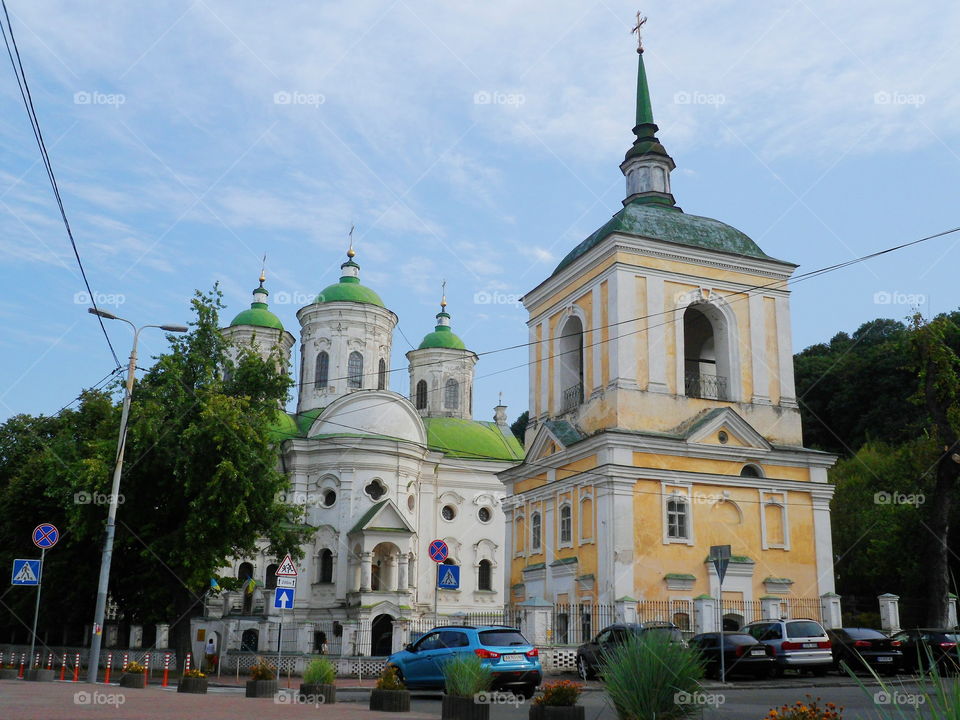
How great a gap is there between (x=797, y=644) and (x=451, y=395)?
39722 mm

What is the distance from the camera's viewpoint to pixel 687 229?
29859 millimetres

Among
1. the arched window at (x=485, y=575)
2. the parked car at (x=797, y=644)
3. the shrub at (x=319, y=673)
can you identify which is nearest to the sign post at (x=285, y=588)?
the shrub at (x=319, y=673)

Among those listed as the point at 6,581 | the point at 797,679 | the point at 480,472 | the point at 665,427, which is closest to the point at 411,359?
the point at 480,472

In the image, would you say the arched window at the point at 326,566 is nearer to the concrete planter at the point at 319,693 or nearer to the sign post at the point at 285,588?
the sign post at the point at 285,588

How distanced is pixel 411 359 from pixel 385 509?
18.7 meters

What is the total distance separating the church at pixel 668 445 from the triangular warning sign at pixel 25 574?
39.6ft

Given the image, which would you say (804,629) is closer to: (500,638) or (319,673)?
(500,638)

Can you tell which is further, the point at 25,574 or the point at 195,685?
the point at 25,574

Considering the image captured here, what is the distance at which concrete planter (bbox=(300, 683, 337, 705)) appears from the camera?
14.8 meters

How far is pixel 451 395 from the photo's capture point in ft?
191

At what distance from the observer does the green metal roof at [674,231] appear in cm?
2897

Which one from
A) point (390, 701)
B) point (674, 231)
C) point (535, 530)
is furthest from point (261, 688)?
point (674, 231)

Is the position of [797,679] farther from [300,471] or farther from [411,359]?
[411,359]

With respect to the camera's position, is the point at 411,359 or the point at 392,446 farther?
the point at 411,359
